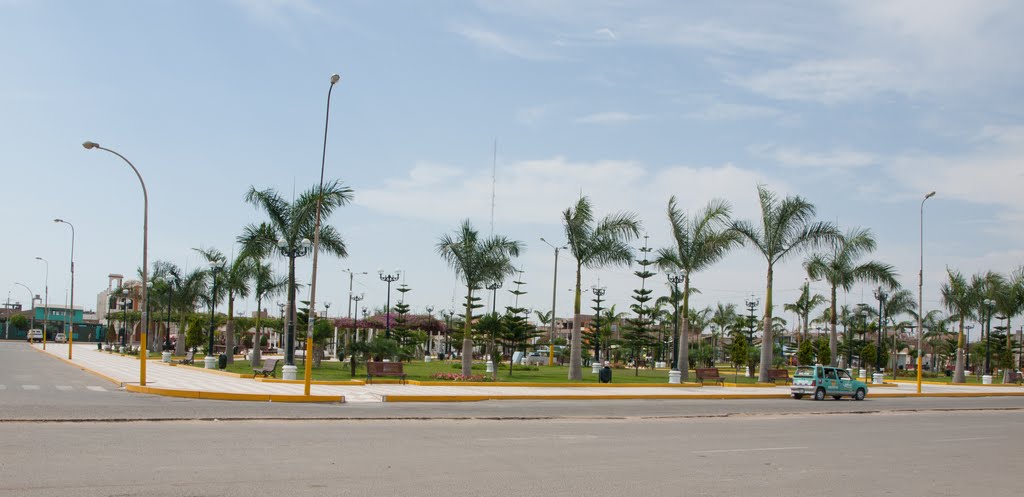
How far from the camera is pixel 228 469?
1024cm

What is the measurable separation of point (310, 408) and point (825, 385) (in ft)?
69.7

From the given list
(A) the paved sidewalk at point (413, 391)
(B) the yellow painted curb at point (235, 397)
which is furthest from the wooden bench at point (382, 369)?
(B) the yellow painted curb at point (235, 397)

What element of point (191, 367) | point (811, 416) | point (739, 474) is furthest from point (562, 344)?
point (739, 474)

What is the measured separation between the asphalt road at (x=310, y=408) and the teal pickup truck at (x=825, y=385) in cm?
127

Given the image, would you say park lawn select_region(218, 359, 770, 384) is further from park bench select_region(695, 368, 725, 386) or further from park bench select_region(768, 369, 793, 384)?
park bench select_region(768, 369, 793, 384)

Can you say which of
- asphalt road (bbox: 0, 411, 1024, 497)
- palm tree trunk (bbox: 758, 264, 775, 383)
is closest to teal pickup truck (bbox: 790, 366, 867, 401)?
palm tree trunk (bbox: 758, 264, 775, 383)

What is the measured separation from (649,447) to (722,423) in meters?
6.56

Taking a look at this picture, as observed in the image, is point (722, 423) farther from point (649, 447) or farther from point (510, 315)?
point (510, 315)

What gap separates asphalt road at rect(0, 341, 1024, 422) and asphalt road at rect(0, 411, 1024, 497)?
144 centimetres

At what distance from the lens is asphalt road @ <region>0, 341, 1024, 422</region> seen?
1727cm

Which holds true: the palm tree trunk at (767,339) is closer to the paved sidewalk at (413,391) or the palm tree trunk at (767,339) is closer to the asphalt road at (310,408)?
the paved sidewalk at (413,391)

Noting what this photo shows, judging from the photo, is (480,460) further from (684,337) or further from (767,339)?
(767,339)

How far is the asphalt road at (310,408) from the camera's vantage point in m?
17.3

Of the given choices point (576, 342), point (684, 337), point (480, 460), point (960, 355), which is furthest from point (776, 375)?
point (480, 460)
